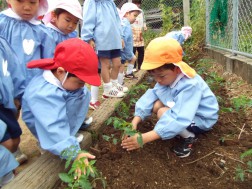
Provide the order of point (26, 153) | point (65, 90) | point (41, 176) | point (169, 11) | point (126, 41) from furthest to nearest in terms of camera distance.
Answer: point (169, 11), point (126, 41), point (26, 153), point (65, 90), point (41, 176)

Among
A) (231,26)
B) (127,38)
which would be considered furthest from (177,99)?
(231,26)

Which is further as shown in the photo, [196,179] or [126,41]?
[126,41]

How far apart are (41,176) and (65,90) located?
2.04 ft

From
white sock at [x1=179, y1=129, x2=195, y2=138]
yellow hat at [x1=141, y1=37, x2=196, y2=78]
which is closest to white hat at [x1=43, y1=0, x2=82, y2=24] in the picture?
yellow hat at [x1=141, y1=37, x2=196, y2=78]

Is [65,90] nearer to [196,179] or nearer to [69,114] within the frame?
[69,114]

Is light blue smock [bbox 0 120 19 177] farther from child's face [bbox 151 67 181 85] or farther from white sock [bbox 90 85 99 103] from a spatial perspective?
white sock [bbox 90 85 99 103]

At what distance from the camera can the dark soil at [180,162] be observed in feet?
5.94

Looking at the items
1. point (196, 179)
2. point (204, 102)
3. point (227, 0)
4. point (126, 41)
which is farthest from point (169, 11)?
point (196, 179)

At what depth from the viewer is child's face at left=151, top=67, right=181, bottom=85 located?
212 centimetres

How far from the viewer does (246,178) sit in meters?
1.76

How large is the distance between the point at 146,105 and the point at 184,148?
1.76ft

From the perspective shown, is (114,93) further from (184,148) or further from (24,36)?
(184,148)

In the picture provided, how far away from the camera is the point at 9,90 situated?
1.98 m

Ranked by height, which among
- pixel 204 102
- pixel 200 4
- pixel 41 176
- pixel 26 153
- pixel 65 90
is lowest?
pixel 26 153
